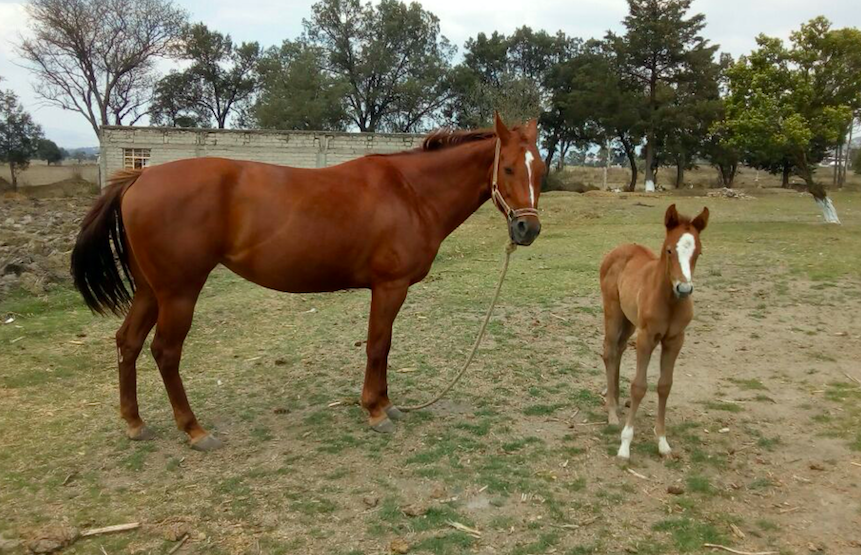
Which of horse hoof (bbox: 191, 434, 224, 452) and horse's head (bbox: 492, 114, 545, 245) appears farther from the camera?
horse's head (bbox: 492, 114, 545, 245)

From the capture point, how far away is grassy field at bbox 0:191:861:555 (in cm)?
324

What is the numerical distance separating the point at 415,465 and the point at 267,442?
1.13 m

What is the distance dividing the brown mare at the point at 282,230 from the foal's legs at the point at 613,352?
99 cm

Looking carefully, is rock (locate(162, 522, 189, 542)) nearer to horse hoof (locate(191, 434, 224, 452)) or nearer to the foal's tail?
horse hoof (locate(191, 434, 224, 452))

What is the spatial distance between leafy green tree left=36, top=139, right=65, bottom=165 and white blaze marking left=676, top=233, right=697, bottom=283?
159ft

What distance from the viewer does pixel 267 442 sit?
433 cm

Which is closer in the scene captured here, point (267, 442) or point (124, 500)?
point (124, 500)

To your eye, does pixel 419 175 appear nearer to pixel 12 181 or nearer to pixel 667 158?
pixel 12 181

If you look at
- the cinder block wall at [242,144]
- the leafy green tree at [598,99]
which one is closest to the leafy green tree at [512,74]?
the leafy green tree at [598,99]

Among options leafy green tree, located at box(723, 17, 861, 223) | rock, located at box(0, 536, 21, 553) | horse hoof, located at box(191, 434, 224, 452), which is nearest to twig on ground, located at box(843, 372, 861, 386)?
horse hoof, located at box(191, 434, 224, 452)

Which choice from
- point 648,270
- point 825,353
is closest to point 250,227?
point 648,270

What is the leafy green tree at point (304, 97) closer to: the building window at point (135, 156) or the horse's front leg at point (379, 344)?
the building window at point (135, 156)

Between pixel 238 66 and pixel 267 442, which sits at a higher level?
pixel 238 66

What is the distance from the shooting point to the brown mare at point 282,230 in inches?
159
